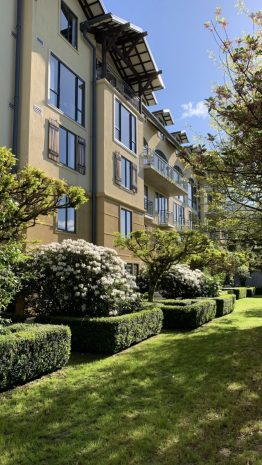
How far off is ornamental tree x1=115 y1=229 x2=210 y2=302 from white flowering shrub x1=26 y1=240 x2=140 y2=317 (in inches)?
96.8

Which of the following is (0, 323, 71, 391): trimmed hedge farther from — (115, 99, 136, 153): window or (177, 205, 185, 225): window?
(177, 205, 185, 225): window

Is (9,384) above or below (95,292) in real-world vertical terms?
below

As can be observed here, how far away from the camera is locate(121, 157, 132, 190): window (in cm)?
2234

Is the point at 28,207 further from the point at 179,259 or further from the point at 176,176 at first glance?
the point at 176,176

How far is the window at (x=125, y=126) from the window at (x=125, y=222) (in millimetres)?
3711

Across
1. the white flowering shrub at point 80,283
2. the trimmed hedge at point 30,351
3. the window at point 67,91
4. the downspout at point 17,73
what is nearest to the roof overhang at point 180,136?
the window at point 67,91

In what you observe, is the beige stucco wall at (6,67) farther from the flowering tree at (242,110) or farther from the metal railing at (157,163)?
the metal railing at (157,163)

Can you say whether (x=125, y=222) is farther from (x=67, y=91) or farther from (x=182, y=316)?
(x=182, y=316)

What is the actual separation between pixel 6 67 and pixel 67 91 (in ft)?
12.2

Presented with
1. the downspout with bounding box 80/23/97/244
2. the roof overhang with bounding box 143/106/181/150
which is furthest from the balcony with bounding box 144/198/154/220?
the downspout with bounding box 80/23/97/244

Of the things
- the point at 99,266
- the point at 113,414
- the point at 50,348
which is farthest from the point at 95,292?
the point at 113,414

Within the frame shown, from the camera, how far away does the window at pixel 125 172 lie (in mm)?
21312

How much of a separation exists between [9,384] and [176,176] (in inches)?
1056

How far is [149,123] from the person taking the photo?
29141 mm
